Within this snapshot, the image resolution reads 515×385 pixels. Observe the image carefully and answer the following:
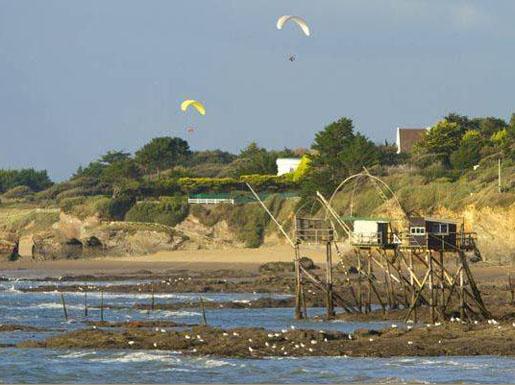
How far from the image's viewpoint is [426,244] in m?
50.5

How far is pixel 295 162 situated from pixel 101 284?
5033 centimetres

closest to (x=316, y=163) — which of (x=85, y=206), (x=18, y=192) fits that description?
(x=85, y=206)

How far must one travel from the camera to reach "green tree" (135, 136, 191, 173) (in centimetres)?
14412

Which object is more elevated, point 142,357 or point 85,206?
point 85,206

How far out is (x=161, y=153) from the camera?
14638cm

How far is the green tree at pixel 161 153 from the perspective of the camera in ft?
473

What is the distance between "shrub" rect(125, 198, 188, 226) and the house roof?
29.3m

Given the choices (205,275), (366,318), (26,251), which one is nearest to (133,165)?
(26,251)

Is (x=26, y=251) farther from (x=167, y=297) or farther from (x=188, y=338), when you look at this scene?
(x=188, y=338)

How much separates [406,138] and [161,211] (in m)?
34.0

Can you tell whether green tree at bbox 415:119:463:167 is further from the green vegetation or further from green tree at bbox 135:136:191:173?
green tree at bbox 135:136:191:173

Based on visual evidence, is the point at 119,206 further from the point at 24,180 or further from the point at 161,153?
the point at 24,180

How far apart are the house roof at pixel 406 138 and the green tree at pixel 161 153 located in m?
22.9

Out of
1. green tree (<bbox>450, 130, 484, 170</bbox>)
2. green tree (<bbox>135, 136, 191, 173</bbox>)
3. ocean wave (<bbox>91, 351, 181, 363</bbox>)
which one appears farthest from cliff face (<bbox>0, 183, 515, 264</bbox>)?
ocean wave (<bbox>91, 351, 181, 363</bbox>)
